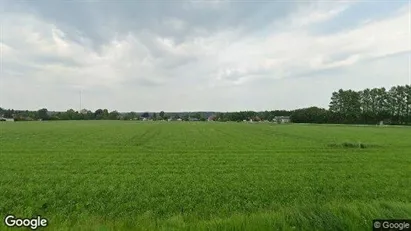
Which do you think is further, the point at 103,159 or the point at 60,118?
the point at 60,118

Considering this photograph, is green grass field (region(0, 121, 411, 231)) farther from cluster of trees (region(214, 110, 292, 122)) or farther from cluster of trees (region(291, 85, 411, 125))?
cluster of trees (region(214, 110, 292, 122))

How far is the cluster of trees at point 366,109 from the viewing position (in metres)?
117

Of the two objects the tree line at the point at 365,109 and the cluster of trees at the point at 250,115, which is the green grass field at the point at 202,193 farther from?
the cluster of trees at the point at 250,115

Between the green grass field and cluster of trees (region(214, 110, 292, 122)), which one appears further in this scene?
cluster of trees (region(214, 110, 292, 122))

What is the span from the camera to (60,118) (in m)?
162

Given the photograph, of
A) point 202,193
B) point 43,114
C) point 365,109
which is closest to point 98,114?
point 43,114

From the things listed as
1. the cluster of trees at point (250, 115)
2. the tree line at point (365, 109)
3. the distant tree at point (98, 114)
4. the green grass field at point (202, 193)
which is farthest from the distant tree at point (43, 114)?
the green grass field at point (202, 193)

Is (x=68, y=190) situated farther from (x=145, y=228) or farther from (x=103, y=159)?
(x=103, y=159)

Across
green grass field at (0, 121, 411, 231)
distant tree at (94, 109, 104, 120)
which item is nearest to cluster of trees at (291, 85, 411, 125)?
green grass field at (0, 121, 411, 231)

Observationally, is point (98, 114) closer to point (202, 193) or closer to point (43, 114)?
point (43, 114)

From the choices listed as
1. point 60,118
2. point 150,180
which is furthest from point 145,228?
point 60,118

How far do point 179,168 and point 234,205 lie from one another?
697 cm

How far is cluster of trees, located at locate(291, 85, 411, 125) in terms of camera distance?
117 meters

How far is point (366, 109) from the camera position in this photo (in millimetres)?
128500
